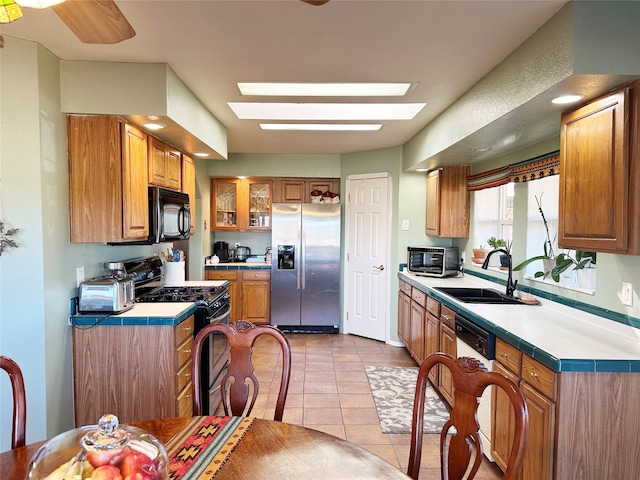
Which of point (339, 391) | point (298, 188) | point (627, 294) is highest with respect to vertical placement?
point (298, 188)

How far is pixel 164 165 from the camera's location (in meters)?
3.14

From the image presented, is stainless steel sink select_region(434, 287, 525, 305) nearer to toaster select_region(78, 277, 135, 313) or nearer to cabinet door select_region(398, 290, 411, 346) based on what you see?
cabinet door select_region(398, 290, 411, 346)

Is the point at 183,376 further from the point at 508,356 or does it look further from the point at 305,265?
the point at 305,265

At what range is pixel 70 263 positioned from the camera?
8.05 feet

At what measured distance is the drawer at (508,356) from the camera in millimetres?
2071

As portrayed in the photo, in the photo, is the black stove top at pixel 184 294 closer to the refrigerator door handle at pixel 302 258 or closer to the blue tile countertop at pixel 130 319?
the blue tile countertop at pixel 130 319

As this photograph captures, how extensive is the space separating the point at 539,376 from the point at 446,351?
1.26m

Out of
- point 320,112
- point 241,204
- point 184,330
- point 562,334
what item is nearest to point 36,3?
point 184,330

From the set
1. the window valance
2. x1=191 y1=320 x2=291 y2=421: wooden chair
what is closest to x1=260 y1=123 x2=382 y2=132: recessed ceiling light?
the window valance

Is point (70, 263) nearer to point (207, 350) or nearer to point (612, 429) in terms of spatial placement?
point (207, 350)

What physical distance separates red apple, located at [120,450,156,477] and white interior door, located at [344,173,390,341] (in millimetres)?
4282

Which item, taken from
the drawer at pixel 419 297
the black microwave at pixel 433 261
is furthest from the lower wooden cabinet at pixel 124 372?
the black microwave at pixel 433 261

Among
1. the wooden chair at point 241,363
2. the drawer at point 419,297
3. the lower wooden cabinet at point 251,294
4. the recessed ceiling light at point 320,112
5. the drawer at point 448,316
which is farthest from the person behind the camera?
the lower wooden cabinet at point 251,294

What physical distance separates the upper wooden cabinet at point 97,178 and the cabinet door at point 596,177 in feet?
8.31
